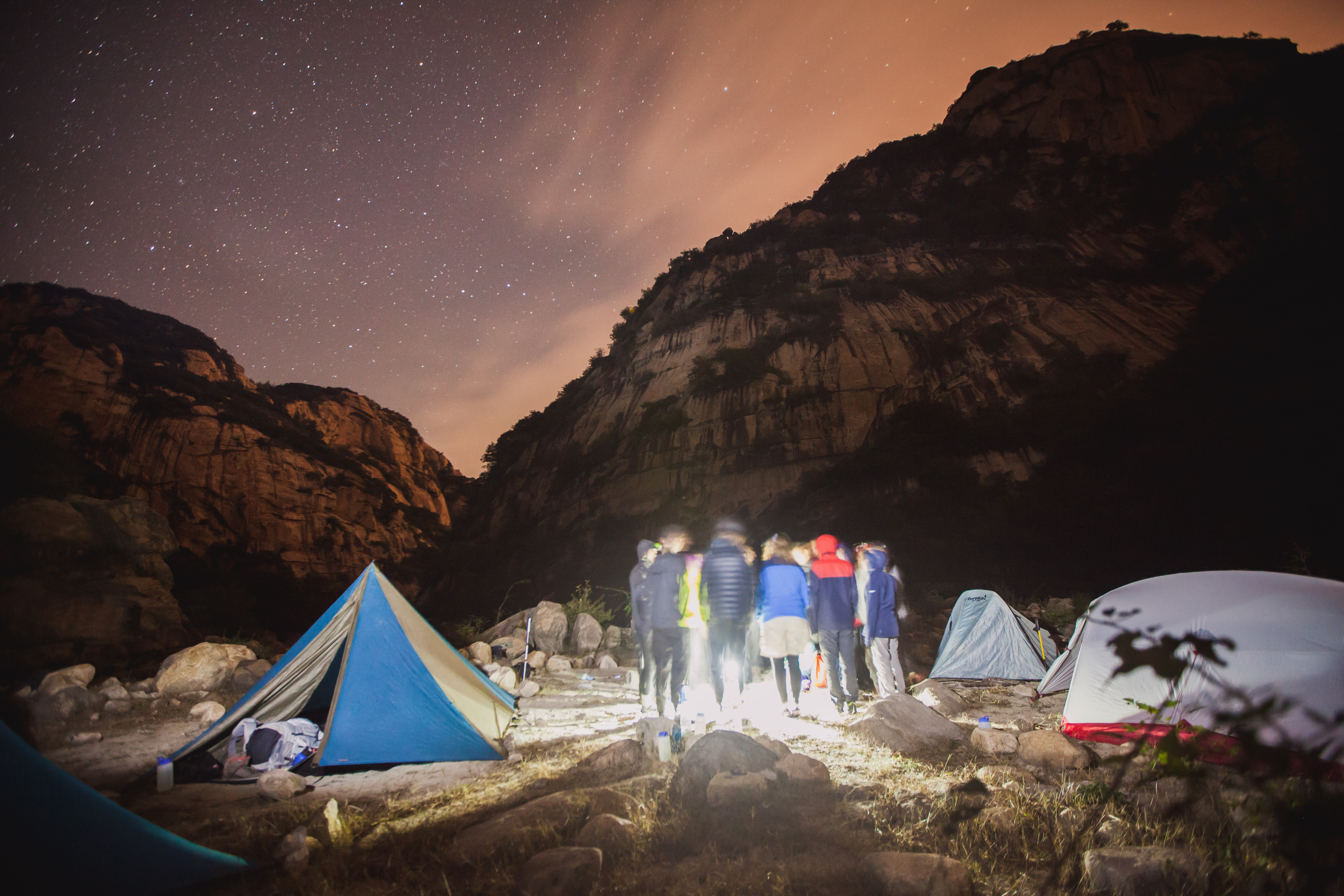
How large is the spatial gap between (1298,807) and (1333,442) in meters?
23.0

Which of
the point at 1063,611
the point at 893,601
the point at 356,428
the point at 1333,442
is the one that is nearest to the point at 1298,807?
→ the point at 893,601

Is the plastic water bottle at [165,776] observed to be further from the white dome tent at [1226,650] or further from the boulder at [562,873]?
the white dome tent at [1226,650]

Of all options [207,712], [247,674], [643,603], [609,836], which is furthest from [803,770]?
[247,674]

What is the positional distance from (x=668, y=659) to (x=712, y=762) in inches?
81.7

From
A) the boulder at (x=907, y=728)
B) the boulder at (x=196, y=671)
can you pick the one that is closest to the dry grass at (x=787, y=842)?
the boulder at (x=907, y=728)

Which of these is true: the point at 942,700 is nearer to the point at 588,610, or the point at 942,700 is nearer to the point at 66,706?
the point at 588,610

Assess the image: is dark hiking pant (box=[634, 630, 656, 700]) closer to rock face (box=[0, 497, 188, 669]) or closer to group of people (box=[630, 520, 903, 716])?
group of people (box=[630, 520, 903, 716])

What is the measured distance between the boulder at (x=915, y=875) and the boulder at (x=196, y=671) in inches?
336

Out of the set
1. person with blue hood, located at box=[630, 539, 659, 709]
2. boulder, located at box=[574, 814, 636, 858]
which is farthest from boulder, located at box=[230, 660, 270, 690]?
boulder, located at box=[574, 814, 636, 858]

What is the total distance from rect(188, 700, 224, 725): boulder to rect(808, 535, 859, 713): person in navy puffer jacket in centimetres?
705

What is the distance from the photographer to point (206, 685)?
7.45 meters

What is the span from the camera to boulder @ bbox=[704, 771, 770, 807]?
381 cm

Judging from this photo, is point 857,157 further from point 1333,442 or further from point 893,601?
point 893,601

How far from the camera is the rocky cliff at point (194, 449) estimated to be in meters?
35.6
